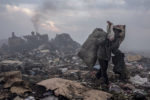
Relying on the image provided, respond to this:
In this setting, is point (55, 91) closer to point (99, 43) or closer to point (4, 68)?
point (99, 43)

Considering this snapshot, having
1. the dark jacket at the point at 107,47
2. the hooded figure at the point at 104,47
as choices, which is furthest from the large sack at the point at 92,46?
the dark jacket at the point at 107,47

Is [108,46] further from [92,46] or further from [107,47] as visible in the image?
[92,46]

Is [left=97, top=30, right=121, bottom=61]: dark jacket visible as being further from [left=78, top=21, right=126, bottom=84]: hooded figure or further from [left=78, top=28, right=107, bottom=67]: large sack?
[left=78, top=28, right=107, bottom=67]: large sack

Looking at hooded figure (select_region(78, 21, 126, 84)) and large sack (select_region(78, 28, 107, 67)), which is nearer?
hooded figure (select_region(78, 21, 126, 84))

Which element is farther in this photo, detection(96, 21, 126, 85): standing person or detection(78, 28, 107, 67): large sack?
detection(78, 28, 107, 67): large sack

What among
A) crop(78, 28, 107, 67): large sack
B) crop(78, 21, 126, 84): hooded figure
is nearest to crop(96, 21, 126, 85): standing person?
crop(78, 21, 126, 84): hooded figure

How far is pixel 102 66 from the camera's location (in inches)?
185

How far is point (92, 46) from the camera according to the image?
16.1 feet

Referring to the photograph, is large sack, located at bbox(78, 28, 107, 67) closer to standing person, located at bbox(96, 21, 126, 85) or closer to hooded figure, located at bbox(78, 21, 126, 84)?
hooded figure, located at bbox(78, 21, 126, 84)

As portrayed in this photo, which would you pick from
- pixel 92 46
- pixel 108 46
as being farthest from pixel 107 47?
pixel 92 46

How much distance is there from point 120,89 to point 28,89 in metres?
2.31

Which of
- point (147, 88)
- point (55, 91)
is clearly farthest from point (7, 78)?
point (147, 88)

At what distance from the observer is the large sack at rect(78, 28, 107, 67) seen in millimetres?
4727

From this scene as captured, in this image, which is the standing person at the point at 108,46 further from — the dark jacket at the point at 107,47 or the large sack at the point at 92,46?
the large sack at the point at 92,46
